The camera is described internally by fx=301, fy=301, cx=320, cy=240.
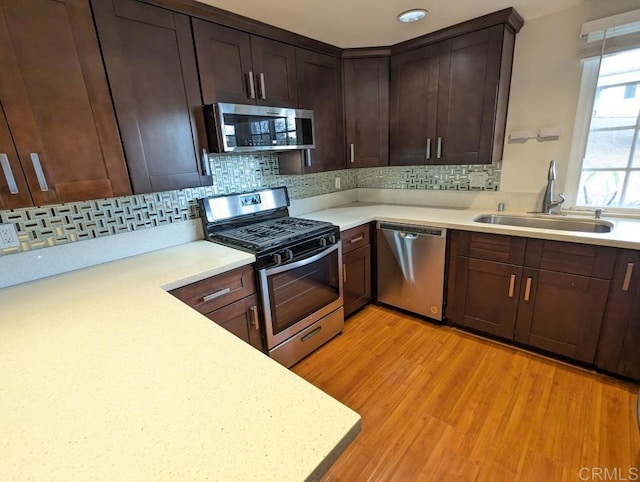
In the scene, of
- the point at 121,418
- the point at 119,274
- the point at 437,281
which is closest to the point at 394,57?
the point at 437,281

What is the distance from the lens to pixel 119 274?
1508mm

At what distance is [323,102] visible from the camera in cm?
242

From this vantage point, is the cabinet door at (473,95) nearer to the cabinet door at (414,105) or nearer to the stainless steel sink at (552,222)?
the cabinet door at (414,105)

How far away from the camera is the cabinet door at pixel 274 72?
1.95 meters

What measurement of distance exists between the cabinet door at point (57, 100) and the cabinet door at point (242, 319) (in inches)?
32.0

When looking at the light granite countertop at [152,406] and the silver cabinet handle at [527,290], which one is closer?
the light granite countertop at [152,406]

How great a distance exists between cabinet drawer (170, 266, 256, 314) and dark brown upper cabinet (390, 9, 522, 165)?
1.78 meters

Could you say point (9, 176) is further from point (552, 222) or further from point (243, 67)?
point (552, 222)

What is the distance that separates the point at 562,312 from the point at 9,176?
116 inches

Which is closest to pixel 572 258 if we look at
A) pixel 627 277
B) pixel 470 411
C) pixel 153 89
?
pixel 627 277

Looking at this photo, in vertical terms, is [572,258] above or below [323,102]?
below

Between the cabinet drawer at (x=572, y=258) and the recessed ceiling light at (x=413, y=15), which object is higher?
the recessed ceiling light at (x=413, y=15)

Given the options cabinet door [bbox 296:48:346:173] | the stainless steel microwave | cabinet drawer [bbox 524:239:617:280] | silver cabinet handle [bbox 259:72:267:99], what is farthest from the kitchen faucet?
Result: silver cabinet handle [bbox 259:72:267:99]

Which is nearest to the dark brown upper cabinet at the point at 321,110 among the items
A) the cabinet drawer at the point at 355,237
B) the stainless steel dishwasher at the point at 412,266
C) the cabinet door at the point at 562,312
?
the cabinet drawer at the point at 355,237
